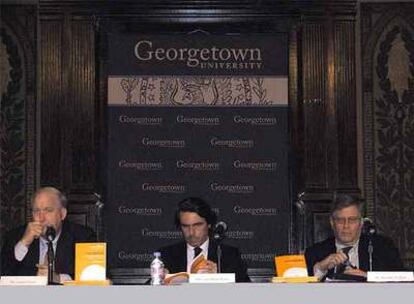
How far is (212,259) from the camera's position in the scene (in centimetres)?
710

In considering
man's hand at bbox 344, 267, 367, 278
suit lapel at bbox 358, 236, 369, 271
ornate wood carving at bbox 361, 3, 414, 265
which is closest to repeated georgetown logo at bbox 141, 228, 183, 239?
ornate wood carving at bbox 361, 3, 414, 265

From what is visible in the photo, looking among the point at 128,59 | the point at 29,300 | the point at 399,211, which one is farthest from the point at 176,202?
the point at 29,300

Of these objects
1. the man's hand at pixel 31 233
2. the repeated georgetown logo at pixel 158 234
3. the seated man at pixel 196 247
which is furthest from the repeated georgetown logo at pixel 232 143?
the man's hand at pixel 31 233

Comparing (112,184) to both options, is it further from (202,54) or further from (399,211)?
(399,211)

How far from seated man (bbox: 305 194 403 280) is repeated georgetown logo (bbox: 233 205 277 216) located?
75.7 inches

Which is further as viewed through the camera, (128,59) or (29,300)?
(128,59)

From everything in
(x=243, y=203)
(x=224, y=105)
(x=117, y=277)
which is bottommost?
(x=117, y=277)

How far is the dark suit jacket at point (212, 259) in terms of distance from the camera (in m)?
7.05

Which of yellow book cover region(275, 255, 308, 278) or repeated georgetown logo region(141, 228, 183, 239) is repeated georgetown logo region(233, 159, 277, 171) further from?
yellow book cover region(275, 255, 308, 278)

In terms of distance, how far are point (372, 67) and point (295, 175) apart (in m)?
1.16

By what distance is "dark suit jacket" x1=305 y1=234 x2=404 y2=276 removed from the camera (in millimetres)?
6871

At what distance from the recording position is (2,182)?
366 inches

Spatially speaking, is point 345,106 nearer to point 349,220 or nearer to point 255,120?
point 255,120

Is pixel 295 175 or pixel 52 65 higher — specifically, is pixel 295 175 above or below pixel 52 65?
below
